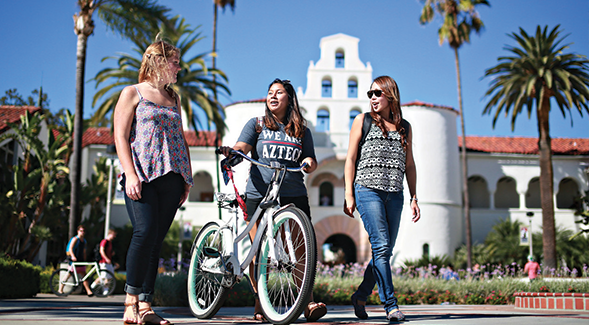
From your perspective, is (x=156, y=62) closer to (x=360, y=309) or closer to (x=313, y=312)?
(x=313, y=312)

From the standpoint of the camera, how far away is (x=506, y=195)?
42.9 meters

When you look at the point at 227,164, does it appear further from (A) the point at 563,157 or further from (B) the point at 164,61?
(A) the point at 563,157

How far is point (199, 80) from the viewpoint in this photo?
2611 centimetres

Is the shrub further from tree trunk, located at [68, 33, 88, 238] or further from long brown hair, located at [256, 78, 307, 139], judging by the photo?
long brown hair, located at [256, 78, 307, 139]

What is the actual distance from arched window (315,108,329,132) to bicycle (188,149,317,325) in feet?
106

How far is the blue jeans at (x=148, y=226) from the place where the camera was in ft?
11.8

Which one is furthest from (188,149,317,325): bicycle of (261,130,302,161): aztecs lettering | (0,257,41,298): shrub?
(0,257,41,298): shrub

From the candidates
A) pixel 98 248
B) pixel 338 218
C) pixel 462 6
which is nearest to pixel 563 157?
pixel 462 6

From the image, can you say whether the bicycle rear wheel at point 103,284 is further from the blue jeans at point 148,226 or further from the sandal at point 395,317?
the sandal at point 395,317

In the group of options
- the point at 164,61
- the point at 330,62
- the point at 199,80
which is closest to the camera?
the point at 164,61

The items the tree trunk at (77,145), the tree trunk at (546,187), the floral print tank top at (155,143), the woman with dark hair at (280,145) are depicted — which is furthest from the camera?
the tree trunk at (546,187)

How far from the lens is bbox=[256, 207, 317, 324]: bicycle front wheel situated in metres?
3.30

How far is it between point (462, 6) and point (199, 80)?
66.1 ft

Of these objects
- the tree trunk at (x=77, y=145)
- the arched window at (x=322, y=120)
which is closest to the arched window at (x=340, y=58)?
the arched window at (x=322, y=120)
